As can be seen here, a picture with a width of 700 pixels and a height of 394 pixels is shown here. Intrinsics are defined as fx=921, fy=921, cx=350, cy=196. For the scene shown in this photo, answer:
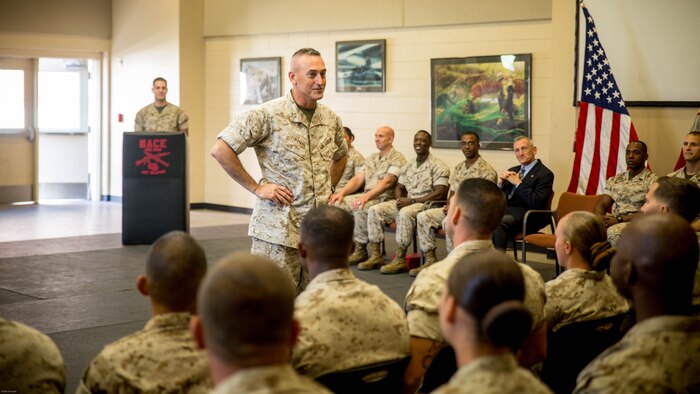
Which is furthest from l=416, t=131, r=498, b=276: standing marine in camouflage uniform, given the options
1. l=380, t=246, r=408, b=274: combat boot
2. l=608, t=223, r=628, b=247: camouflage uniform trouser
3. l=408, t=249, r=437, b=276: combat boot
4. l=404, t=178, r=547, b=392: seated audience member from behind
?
l=404, t=178, r=547, b=392: seated audience member from behind

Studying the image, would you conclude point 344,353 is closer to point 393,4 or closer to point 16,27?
point 393,4

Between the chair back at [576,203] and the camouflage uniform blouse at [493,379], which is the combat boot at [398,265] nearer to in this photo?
the chair back at [576,203]

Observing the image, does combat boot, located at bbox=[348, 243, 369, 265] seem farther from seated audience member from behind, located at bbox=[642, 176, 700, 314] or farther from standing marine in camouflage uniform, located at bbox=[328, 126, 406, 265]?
seated audience member from behind, located at bbox=[642, 176, 700, 314]

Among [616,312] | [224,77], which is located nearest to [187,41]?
[224,77]

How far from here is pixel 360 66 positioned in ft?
A: 36.3

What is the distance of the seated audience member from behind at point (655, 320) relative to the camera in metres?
2.26

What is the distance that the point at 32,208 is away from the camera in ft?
43.3

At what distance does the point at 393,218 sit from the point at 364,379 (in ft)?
19.6

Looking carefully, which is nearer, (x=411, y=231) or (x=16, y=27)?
(x=411, y=231)

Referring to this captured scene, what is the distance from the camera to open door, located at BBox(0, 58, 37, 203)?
1362 centimetres

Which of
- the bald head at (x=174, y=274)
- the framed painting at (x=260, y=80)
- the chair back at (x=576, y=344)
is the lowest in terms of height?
the chair back at (x=576, y=344)

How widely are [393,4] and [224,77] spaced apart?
3299 mm

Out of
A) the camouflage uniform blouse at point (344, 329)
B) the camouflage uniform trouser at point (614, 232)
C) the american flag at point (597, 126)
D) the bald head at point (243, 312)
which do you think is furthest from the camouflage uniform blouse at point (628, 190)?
the bald head at point (243, 312)

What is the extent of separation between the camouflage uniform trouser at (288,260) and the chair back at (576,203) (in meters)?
3.72
